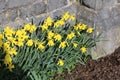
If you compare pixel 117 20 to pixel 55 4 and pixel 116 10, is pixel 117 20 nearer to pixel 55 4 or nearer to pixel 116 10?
pixel 116 10

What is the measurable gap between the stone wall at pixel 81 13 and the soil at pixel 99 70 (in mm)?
116

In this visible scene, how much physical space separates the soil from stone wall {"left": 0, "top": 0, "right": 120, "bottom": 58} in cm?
12

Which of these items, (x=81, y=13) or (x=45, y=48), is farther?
(x=81, y=13)

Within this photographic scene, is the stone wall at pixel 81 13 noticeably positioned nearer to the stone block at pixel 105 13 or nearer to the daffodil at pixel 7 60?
the stone block at pixel 105 13

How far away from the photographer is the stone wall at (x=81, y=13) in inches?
157

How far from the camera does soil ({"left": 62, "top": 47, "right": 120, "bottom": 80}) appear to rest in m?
4.17

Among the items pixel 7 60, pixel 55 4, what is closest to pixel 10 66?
pixel 7 60

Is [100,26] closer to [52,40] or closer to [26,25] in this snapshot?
[52,40]

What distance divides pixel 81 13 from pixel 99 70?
0.75 m

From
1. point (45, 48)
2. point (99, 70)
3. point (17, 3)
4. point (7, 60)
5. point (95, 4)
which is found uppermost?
point (17, 3)

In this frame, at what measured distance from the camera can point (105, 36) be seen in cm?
441

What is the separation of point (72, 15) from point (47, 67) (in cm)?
85

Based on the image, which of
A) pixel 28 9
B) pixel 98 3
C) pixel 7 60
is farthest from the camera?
pixel 98 3

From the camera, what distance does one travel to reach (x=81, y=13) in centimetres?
446
